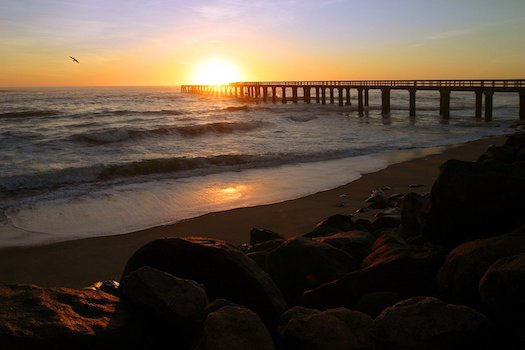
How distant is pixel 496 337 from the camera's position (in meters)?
2.97

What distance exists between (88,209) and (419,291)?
8650 mm

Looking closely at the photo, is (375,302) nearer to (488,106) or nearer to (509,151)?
(509,151)

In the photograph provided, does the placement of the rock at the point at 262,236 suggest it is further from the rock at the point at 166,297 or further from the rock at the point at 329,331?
the rock at the point at 329,331

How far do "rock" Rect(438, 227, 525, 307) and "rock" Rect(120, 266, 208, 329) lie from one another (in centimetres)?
185

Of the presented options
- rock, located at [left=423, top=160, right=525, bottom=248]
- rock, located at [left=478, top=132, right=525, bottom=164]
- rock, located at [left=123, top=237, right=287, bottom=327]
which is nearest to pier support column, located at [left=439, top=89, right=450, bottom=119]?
rock, located at [left=478, top=132, right=525, bottom=164]

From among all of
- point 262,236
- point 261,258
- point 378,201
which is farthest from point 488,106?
point 261,258

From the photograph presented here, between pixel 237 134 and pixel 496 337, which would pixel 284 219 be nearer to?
pixel 496 337

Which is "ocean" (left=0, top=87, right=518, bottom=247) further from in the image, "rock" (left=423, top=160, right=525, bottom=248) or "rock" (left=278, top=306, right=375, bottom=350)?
"rock" (left=278, top=306, right=375, bottom=350)

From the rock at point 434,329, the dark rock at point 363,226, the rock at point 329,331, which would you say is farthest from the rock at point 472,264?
the dark rock at point 363,226

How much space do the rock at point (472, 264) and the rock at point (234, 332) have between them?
149 cm

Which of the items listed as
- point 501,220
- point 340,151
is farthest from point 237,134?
point 501,220

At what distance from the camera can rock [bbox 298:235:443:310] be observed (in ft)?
12.8

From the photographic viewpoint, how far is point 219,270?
3916 millimetres

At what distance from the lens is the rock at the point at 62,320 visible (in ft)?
9.27
